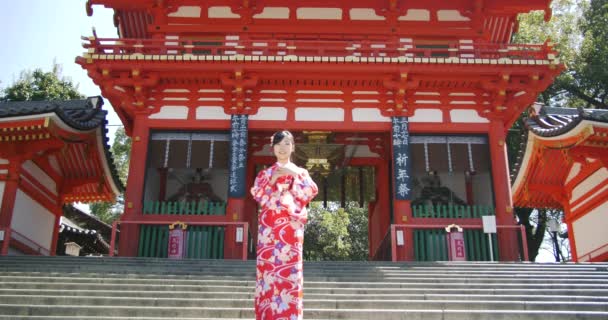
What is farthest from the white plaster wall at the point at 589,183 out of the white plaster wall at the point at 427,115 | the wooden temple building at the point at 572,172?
the white plaster wall at the point at 427,115

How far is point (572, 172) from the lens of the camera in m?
15.1

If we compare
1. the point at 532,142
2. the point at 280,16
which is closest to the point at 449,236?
the point at 532,142

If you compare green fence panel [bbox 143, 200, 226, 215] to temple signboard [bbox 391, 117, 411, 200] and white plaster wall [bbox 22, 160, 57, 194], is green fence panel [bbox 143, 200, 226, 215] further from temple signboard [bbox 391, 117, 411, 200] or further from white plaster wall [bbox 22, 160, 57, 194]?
temple signboard [bbox 391, 117, 411, 200]

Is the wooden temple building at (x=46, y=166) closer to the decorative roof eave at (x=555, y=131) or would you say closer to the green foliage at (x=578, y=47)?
the decorative roof eave at (x=555, y=131)

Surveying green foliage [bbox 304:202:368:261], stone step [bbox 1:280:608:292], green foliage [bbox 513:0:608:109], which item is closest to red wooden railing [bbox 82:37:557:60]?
stone step [bbox 1:280:608:292]

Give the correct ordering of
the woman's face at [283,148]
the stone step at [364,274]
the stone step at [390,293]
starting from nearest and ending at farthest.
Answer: the woman's face at [283,148]
the stone step at [390,293]
the stone step at [364,274]

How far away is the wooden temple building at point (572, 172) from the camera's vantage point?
12062 mm

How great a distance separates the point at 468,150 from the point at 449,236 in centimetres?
219

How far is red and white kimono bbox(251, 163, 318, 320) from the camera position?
193 inches

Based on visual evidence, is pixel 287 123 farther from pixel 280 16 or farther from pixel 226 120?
pixel 280 16

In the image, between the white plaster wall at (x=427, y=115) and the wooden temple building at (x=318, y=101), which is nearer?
the wooden temple building at (x=318, y=101)

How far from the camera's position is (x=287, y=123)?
13445 millimetres

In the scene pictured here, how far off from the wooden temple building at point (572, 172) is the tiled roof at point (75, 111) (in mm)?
10273

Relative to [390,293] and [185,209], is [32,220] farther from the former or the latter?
[390,293]
